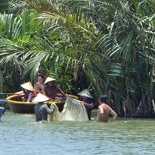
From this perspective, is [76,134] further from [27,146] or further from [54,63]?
[54,63]

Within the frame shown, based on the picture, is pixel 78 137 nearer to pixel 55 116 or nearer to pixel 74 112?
pixel 55 116

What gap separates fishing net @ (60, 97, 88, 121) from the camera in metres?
19.7

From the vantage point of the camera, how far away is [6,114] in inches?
893

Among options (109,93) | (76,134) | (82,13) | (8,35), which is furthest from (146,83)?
(8,35)

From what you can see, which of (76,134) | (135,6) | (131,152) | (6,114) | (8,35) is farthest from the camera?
(8,35)

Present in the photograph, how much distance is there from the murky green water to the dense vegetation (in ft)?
3.38

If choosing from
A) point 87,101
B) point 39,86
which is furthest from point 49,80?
point 87,101

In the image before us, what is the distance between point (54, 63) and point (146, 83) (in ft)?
10.2

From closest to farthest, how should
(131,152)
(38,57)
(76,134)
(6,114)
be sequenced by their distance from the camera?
1. (131,152)
2. (76,134)
3. (38,57)
4. (6,114)

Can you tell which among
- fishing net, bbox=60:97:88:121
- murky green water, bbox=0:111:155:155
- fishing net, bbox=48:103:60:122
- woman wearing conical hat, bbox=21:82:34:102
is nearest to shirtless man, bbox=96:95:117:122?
murky green water, bbox=0:111:155:155

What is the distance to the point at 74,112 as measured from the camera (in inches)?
778

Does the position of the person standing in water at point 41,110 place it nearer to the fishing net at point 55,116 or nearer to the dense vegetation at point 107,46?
the fishing net at point 55,116

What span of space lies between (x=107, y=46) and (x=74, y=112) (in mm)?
1918

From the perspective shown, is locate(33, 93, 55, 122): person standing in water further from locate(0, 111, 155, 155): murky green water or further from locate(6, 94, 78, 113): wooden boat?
locate(6, 94, 78, 113): wooden boat
